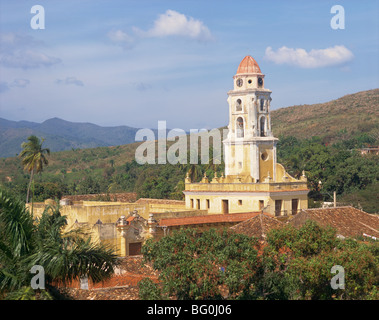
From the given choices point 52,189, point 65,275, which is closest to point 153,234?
point 65,275

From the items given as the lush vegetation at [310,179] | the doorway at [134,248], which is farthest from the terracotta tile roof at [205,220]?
the lush vegetation at [310,179]

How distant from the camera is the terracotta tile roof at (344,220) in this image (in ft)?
110

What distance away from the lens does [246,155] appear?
41.9m

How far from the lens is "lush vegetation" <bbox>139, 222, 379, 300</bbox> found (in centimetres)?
1830

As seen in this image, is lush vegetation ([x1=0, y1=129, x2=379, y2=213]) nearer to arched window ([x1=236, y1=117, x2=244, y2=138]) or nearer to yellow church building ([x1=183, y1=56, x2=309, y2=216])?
yellow church building ([x1=183, y1=56, x2=309, y2=216])

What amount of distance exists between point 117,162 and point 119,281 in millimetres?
112208

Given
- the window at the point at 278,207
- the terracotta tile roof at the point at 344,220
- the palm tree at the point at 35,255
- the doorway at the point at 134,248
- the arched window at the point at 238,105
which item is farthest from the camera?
the arched window at the point at 238,105

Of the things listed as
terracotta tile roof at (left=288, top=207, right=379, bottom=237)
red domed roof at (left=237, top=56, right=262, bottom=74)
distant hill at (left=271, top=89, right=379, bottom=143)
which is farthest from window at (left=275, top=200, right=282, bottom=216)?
distant hill at (left=271, top=89, right=379, bottom=143)

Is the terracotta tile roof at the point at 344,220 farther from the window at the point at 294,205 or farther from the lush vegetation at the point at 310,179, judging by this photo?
the lush vegetation at the point at 310,179

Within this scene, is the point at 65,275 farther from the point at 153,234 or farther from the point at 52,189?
the point at 52,189

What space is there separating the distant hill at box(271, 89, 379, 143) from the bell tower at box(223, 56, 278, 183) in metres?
70.1

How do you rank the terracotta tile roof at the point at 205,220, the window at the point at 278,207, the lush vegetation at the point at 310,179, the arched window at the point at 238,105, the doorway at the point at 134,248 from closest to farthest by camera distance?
the doorway at the point at 134,248 < the terracotta tile roof at the point at 205,220 < the window at the point at 278,207 < the arched window at the point at 238,105 < the lush vegetation at the point at 310,179

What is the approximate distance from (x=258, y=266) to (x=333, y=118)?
387 feet

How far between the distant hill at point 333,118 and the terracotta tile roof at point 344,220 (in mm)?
74339
